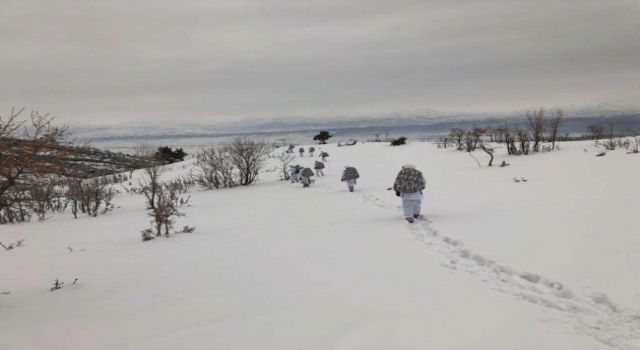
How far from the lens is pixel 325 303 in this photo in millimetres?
4168

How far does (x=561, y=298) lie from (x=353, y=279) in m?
2.20

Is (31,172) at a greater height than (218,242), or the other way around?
(31,172)

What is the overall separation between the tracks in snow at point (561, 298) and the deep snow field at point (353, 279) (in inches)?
0.7

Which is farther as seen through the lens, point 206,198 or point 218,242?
point 206,198

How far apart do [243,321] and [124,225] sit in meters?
7.93

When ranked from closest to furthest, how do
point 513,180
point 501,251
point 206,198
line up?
point 501,251, point 513,180, point 206,198

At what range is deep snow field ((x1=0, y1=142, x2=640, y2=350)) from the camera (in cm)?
343

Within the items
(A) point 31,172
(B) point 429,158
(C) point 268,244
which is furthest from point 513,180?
(A) point 31,172

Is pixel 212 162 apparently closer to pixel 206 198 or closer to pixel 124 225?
pixel 206 198

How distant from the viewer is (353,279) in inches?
195

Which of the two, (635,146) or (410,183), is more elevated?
(635,146)

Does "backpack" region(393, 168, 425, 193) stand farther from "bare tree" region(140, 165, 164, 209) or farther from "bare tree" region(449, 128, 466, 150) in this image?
"bare tree" region(449, 128, 466, 150)

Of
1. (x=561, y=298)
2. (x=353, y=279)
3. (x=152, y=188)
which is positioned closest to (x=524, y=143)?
(x=152, y=188)

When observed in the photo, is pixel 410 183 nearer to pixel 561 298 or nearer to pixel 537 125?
pixel 561 298
